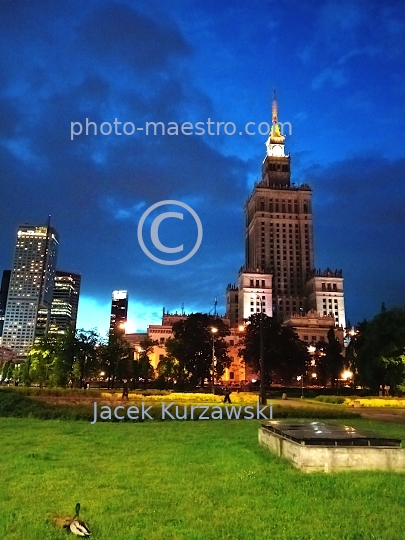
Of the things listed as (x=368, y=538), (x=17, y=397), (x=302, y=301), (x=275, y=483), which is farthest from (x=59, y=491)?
(x=302, y=301)

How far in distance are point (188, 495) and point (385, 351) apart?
3946 cm

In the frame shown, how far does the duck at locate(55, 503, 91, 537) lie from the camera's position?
531 cm

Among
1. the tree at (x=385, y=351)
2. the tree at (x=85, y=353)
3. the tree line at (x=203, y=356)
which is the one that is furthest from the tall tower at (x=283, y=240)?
the tree at (x=385, y=351)

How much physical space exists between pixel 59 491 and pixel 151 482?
59.8 inches

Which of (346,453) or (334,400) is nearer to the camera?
(346,453)

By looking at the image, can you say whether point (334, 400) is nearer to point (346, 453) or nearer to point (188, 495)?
point (346, 453)

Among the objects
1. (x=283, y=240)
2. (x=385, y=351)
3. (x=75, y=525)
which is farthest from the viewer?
(x=283, y=240)

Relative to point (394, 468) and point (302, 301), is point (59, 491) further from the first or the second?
point (302, 301)

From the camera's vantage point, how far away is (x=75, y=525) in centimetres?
541

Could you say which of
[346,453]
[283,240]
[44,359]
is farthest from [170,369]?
[283,240]

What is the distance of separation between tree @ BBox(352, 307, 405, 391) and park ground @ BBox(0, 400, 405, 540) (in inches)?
1343

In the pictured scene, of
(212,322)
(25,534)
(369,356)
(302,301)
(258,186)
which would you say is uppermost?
(258,186)

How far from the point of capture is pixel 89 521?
5793 millimetres

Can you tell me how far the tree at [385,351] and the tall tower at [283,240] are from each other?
300 ft
